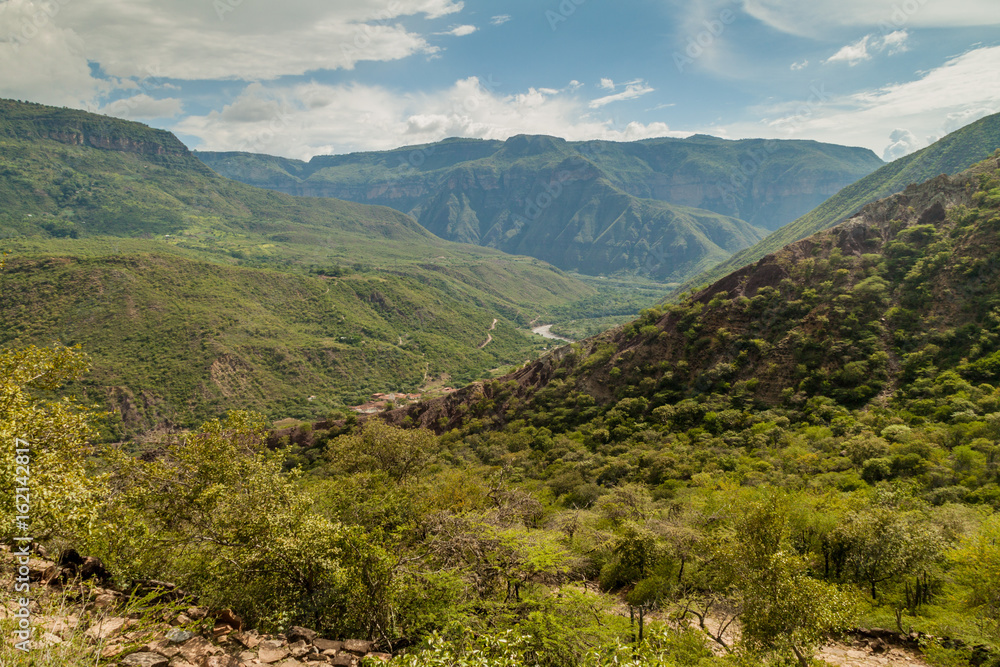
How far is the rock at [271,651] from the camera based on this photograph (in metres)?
11.4

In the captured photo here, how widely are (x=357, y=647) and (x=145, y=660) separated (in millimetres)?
4939

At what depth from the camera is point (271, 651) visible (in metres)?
11.6

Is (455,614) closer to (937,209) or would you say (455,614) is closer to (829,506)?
(829,506)

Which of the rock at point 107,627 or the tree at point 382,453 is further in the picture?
the tree at point 382,453

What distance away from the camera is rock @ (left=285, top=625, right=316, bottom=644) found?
12.7 metres

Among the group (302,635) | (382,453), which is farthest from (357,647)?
(382,453)

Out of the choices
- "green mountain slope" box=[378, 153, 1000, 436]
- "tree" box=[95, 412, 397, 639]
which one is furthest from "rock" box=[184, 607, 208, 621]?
"green mountain slope" box=[378, 153, 1000, 436]

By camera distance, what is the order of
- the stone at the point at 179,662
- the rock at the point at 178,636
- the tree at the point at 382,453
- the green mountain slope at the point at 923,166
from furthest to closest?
the green mountain slope at the point at 923,166
the tree at the point at 382,453
the rock at the point at 178,636
the stone at the point at 179,662

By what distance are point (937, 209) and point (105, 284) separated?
7242 inches

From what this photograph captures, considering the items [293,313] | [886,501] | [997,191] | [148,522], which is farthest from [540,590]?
[293,313]

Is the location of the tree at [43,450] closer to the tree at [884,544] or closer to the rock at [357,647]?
the rock at [357,647]

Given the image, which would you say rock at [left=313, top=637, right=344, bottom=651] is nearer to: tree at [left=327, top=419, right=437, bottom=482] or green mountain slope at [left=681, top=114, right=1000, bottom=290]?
tree at [left=327, top=419, right=437, bottom=482]

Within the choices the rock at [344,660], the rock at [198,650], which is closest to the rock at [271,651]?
the rock at [198,650]

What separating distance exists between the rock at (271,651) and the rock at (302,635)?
26.3 inches
